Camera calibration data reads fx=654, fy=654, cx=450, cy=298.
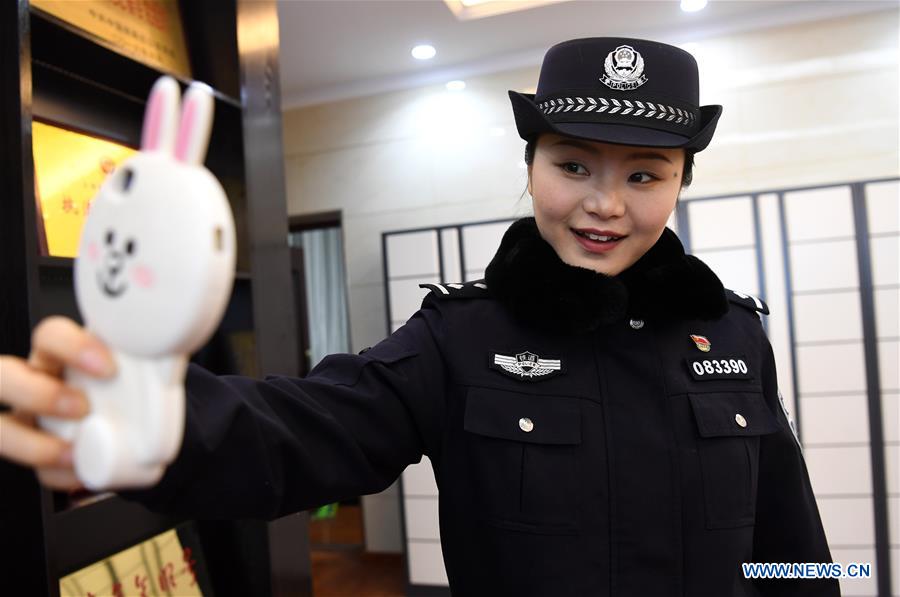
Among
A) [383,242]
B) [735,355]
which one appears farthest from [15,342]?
[383,242]

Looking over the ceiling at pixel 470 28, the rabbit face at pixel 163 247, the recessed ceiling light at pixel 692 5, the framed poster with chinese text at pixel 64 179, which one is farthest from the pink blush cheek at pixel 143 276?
the recessed ceiling light at pixel 692 5

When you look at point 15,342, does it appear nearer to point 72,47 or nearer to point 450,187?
point 72,47

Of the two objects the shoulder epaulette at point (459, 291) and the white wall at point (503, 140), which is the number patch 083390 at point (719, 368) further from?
the white wall at point (503, 140)

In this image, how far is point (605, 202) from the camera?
2.85 ft

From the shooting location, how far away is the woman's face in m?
0.88

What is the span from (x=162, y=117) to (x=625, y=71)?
26.6 inches

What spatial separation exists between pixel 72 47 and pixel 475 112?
256 cm

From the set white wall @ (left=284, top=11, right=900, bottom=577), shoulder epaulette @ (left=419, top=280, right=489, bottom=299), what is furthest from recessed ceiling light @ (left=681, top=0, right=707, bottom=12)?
shoulder epaulette @ (left=419, top=280, right=489, bottom=299)

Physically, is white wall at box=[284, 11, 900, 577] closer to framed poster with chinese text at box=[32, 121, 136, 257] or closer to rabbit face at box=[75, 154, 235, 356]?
framed poster with chinese text at box=[32, 121, 136, 257]

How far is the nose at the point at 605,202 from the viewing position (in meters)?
0.87

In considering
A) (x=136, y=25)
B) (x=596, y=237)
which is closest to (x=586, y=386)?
(x=596, y=237)

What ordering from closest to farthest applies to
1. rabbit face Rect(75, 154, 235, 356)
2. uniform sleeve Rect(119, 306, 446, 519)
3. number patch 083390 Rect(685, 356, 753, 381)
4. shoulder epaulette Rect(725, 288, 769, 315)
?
rabbit face Rect(75, 154, 235, 356), uniform sleeve Rect(119, 306, 446, 519), number patch 083390 Rect(685, 356, 753, 381), shoulder epaulette Rect(725, 288, 769, 315)

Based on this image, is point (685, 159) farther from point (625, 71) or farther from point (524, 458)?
point (524, 458)

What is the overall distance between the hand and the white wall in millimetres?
2884
